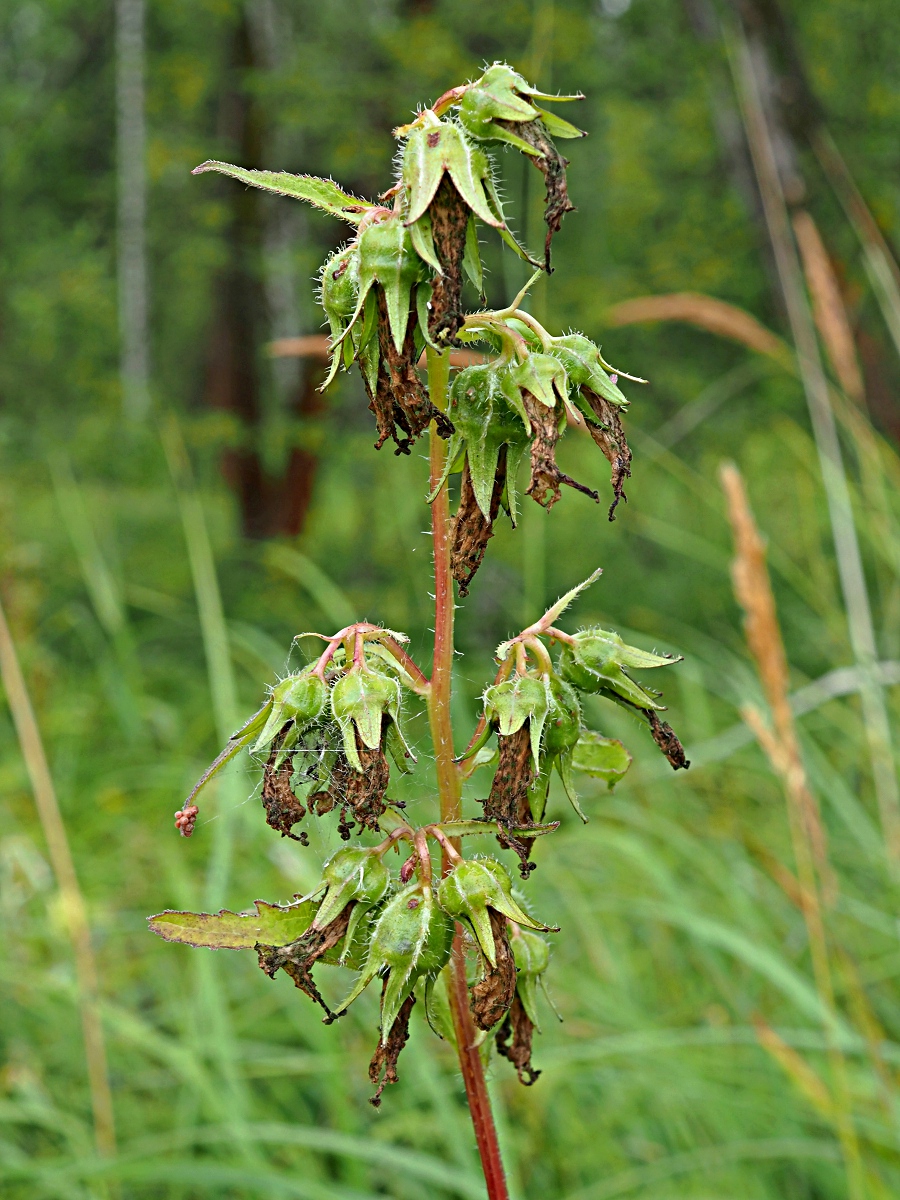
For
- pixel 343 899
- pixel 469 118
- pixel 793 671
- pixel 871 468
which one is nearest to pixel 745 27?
pixel 871 468

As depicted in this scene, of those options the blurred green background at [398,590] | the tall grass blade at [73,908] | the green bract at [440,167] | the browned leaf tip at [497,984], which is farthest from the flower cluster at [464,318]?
the tall grass blade at [73,908]

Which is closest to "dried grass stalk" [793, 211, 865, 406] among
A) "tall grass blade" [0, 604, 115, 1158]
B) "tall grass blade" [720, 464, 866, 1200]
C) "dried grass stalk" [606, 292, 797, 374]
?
"dried grass stalk" [606, 292, 797, 374]

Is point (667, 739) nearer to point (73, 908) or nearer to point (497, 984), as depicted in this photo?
point (497, 984)

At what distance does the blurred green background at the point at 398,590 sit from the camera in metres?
2.79

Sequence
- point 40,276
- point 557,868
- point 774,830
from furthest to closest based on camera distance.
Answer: point 40,276 → point 774,830 → point 557,868

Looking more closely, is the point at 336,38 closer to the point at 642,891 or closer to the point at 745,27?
the point at 745,27

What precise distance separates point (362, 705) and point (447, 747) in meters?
0.13

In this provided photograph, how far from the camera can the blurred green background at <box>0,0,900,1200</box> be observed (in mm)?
2787

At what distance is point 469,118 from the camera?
3.40 feet

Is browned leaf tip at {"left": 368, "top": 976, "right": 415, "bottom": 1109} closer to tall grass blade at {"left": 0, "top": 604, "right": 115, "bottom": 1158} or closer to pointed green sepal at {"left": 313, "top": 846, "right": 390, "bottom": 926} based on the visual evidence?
pointed green sepal at {"left": 313, "top": 846, "right": 390, "bottom": 926}

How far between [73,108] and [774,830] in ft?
23.5

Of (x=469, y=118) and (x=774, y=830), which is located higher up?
(x=469, y=118)

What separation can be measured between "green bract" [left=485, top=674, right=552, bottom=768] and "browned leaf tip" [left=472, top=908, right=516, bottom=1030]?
17cm

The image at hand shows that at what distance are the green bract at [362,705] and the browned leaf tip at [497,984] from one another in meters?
0.21
